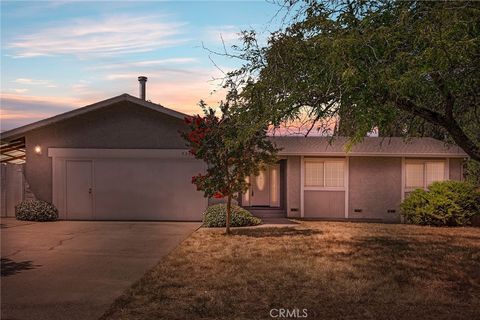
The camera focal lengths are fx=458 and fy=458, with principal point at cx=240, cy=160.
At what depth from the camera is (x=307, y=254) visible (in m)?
10.5

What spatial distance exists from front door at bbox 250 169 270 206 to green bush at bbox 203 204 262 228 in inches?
168

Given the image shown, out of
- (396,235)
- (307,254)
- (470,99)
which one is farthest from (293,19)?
(396,235)

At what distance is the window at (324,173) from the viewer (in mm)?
18453

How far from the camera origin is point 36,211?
53.8 feet

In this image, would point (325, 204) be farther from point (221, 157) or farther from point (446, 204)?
point (221, 157)

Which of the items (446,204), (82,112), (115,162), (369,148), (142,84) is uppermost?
(142,84)

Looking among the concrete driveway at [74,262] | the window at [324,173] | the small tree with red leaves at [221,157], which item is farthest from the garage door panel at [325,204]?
the small tree with red leaves at [221,157]

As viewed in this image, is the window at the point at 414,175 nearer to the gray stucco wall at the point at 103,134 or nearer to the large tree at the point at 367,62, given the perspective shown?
the gray stucco wall at the point at 103,134

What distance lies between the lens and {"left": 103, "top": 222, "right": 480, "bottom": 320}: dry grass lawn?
21.0 ft

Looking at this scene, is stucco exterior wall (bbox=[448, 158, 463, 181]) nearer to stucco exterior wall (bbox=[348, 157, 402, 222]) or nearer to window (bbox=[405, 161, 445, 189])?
window (bbox=[405, 161, 445, 189])

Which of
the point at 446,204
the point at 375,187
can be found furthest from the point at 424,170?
the point at 446,204

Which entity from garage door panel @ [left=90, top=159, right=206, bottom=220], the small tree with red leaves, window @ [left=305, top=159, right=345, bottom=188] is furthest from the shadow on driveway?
window @ [left=305, top=159, right=345, bottom=188]

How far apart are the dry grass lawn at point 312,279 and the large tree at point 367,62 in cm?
249

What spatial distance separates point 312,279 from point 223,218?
738 centimetres
